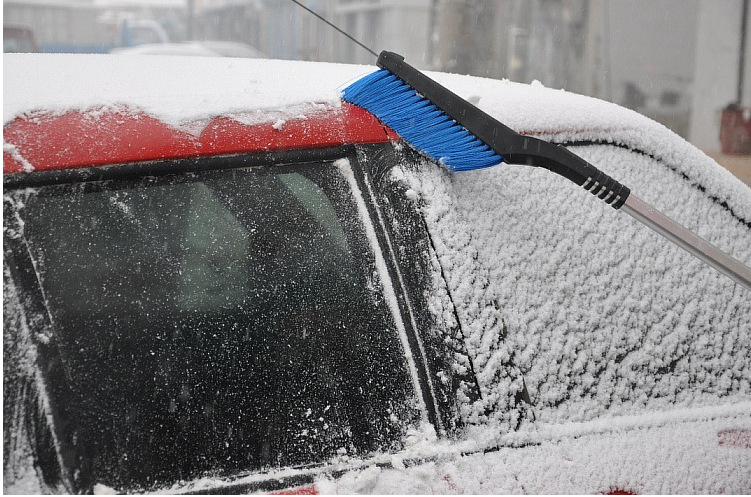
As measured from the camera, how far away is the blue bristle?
152 cm

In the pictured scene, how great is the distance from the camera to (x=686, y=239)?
5.39 ft

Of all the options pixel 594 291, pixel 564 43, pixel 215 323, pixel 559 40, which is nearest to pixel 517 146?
pixel 594 291

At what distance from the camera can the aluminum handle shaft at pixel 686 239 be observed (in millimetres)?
1625

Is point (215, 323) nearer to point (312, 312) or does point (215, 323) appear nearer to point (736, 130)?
point (312, 312)

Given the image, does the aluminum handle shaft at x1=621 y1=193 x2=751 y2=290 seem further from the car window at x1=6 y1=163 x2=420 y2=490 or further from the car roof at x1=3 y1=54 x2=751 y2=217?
the car window at x1=6 y1=163 x2=420 y2=490

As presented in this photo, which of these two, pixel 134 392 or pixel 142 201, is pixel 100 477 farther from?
pixel 142 201

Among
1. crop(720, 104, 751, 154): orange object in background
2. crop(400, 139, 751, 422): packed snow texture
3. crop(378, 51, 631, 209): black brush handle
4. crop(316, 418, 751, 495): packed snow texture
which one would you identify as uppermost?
crop(378, 51, 631, 209): black brush handle

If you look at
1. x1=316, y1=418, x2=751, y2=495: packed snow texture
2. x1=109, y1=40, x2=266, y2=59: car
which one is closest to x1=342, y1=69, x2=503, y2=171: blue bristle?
x1=316, y1=418, x2=751, y2=495: packed snow texture

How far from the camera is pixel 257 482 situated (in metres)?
1.23

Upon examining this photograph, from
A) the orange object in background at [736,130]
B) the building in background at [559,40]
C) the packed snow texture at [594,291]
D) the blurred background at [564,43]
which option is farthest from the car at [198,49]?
the packed snow texture at [594,291]

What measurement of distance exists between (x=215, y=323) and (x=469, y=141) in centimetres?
64

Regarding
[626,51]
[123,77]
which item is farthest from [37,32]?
[123,77]

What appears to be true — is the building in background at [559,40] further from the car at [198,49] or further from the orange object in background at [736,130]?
the car at [198,49]

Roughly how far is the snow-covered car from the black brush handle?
8 cm
